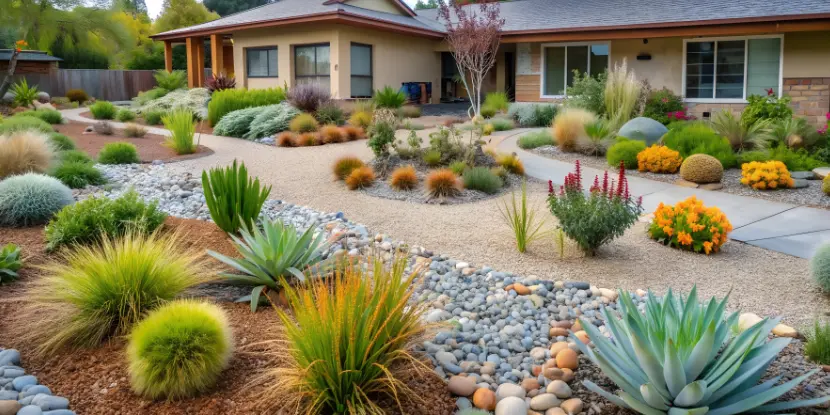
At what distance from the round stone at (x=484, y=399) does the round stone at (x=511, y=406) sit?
0.12ft

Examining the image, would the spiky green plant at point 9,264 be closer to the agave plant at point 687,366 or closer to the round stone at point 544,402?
the round stone at point 544,402

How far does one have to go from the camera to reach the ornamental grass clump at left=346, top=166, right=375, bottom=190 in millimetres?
9384

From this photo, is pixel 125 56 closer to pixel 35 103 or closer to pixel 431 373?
pixel 35 103

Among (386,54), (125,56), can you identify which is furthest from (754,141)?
Answer: (125,56)

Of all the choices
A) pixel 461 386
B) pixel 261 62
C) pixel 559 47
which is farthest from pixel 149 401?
pixel 261 62

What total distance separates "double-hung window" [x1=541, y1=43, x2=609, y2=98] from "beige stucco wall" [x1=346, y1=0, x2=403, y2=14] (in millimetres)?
5969

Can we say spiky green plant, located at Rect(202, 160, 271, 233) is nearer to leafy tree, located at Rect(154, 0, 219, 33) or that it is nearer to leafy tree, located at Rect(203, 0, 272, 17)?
leafy tree, located at Rect(154, 0, 219, 33)

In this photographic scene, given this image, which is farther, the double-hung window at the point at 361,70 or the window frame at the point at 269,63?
the window frame at the point at 269,63

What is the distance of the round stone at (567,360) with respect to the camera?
3939mm

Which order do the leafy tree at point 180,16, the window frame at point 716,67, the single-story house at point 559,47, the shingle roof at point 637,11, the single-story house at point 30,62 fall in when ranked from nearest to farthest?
the shingle roof at point 637,11, the single-story house at point 559,47, the window frame at point 716,67, the single-story house at point 30,62, the leafy tree at point 180,16

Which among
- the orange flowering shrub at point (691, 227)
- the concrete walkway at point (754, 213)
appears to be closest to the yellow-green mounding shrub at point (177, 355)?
the orange flowering shrub at point (691, 227)

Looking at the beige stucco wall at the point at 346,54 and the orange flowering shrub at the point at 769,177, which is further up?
the beige stucco wall at the point at 346,54

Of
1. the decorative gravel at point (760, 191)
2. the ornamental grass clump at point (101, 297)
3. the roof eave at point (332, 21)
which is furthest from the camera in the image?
the roof eave at point (332, 21)

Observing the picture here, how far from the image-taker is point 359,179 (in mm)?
9398
